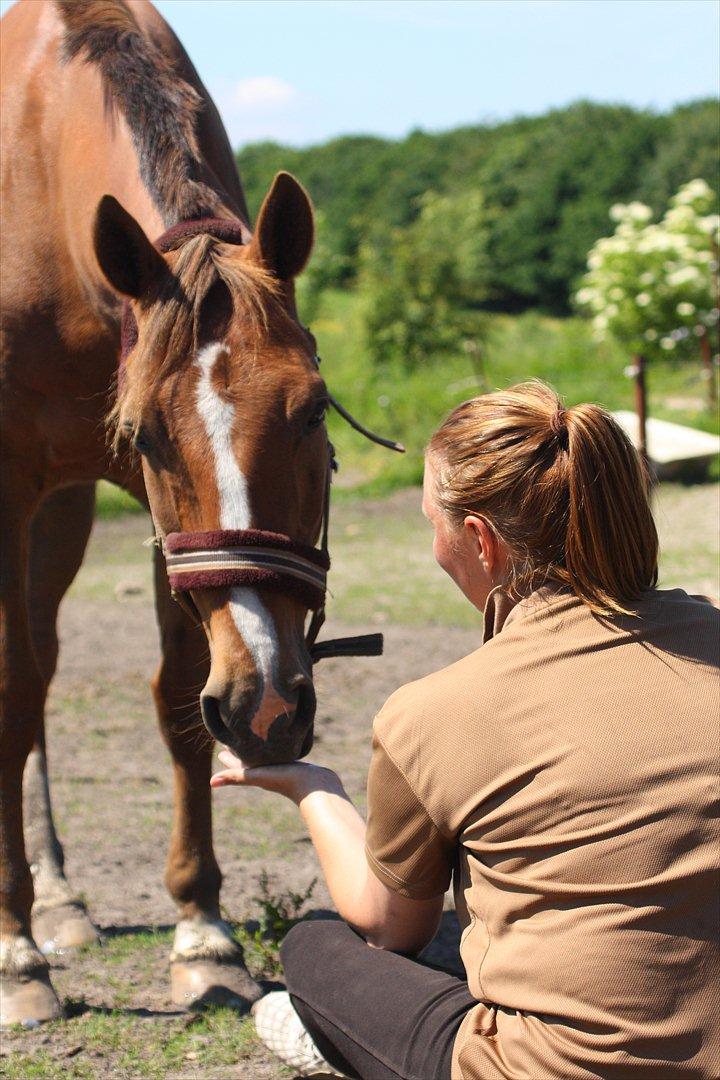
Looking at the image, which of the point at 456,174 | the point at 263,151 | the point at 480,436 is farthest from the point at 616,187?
the point at 480,436

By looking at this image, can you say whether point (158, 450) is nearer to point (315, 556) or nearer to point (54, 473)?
point (315, 556)

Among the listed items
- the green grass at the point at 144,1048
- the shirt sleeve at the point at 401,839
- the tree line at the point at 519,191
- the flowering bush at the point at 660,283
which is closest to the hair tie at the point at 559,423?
the shirt sleeve at the point at 401,839

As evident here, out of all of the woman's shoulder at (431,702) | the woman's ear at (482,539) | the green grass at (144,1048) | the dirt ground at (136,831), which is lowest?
the dirt ground at (136,831)

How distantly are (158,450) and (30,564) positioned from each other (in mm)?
1736

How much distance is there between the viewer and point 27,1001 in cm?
311

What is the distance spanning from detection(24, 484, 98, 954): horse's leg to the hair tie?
2464mm

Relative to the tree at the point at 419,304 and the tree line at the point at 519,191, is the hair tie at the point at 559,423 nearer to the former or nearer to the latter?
the tree at the point at 419,304

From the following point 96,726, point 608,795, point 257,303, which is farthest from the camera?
point 96,726

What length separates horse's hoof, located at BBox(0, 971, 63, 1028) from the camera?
3076 mm

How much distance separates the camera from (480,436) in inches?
74.9

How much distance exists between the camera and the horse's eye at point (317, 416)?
2670 millimetres

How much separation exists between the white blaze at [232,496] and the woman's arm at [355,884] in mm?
301

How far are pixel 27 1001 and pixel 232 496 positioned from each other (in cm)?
152

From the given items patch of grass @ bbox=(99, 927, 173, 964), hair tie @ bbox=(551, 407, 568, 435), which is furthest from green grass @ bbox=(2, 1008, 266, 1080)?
hair tie @ bbox=(551, 407, 568, 435)
